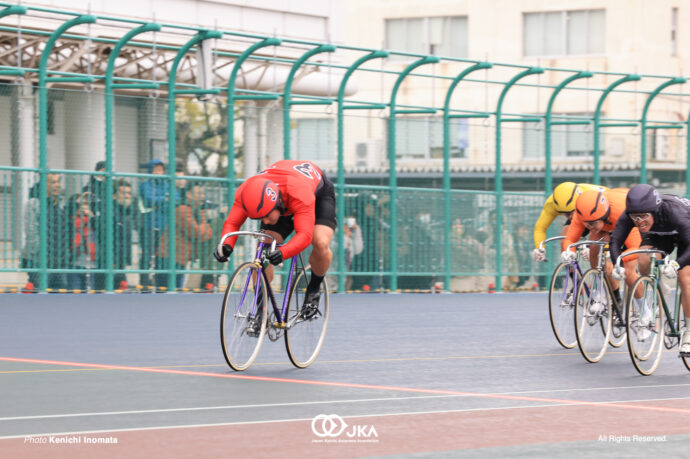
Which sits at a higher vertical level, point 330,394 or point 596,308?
point 596,308

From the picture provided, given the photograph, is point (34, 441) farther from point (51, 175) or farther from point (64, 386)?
Answer: point (51, 175)

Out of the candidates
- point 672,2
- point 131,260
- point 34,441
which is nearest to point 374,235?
point 131,260

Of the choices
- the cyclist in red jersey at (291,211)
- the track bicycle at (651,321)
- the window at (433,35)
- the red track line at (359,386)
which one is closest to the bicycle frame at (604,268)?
the track bicycle at (651,321)

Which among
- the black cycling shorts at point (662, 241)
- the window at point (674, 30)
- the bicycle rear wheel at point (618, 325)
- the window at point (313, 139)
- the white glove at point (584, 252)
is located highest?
the window at point (674, 30)

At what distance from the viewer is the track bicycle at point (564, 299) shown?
11.8m

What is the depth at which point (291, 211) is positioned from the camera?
964 centimetres

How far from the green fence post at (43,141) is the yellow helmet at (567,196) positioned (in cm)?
692

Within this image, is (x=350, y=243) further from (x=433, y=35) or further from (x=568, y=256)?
(x=433, y=35)

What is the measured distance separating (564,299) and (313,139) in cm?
832

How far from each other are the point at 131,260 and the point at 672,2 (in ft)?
94.8

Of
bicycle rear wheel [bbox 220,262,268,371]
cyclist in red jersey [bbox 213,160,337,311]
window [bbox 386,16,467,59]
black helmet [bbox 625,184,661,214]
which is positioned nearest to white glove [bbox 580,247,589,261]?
black helmet [bbox 625,184,661,214]

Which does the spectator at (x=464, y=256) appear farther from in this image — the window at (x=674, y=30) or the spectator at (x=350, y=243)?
the window at (x=674, y=30)

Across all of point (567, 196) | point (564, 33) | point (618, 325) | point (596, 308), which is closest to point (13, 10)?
point (567, 196)

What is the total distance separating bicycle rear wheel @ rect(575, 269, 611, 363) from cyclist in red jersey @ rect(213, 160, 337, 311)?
270cm
